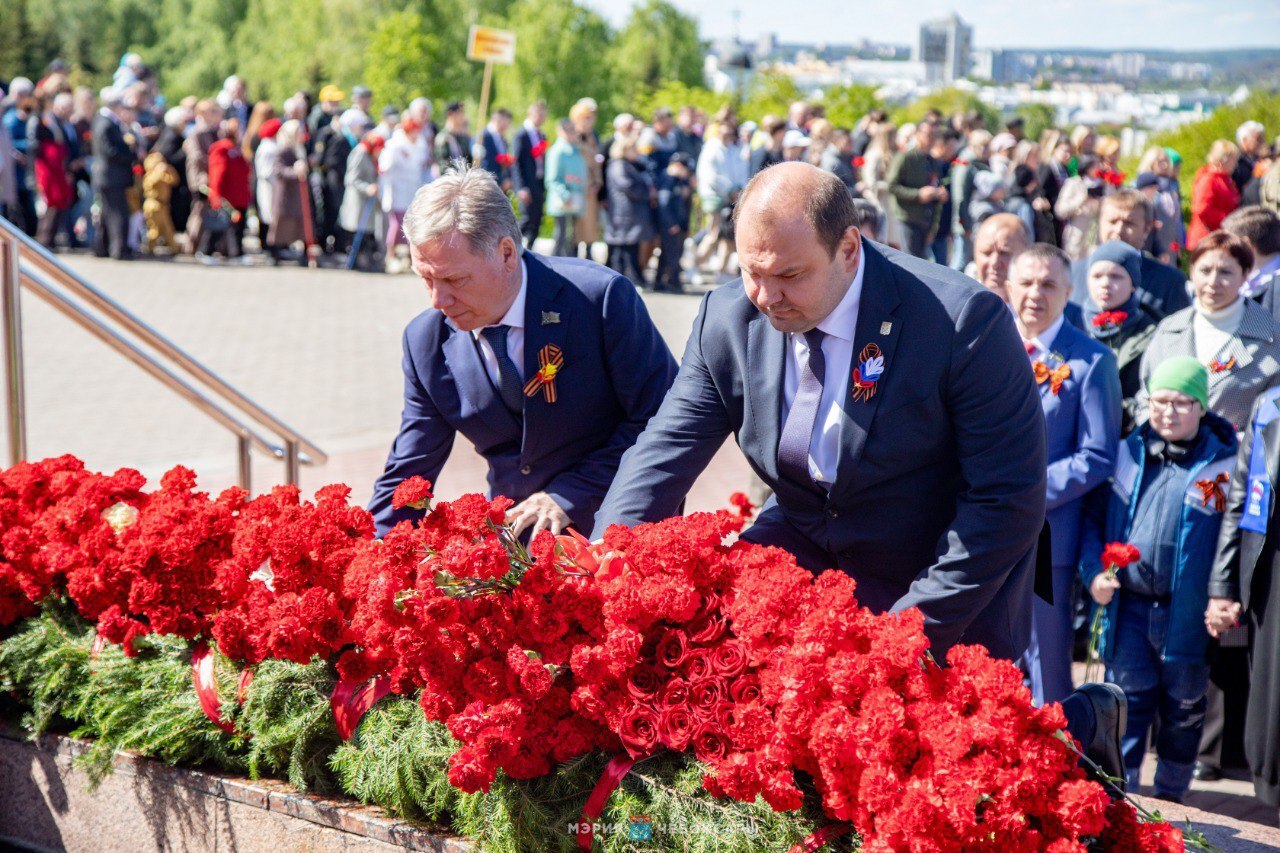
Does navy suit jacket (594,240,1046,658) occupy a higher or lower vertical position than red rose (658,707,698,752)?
higher

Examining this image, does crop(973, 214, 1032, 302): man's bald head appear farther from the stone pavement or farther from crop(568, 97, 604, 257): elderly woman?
crop(568, 97, 604, 257): elderly woman

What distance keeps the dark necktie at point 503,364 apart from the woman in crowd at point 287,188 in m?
14.8

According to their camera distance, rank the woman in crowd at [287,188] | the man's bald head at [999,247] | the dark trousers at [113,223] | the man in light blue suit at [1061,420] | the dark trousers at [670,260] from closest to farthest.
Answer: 1. the man in light blue suit at [1061,420]
2. the man's bald head at [999,247]
3. the dark trousers at [670,260]
4. the dark trousers at [113,223]
5. the woman in crowd at [287,188]

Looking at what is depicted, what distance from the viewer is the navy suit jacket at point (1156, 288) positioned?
6.96 m

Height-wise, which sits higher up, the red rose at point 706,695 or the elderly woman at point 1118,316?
the elderly woman at point 1118,316

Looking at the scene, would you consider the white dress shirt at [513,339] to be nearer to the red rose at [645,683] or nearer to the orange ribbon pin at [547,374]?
the orange ribbon pin at [547,374]

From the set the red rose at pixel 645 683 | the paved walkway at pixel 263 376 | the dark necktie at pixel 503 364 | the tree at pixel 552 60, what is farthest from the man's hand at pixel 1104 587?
the tree at pixel 552 60

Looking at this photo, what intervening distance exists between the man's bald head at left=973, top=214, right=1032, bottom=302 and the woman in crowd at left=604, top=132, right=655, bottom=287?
1106cm

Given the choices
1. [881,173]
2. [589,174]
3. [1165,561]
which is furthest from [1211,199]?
[1165,561]

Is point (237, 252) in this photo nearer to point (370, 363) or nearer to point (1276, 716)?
point (370, 363)

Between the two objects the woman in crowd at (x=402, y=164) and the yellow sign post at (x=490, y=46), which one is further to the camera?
the yellow sign post at (x=490, y=46)

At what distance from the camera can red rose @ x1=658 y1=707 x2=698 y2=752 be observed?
2.73 metres

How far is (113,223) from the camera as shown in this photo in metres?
17.9

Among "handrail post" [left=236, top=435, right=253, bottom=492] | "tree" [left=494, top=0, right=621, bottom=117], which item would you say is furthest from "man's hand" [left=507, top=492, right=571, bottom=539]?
"tree" [left=494, top=0, right=621, bottom=117]
